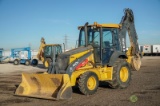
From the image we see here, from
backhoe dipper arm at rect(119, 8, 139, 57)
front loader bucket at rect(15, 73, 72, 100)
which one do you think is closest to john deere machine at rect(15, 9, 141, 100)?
front loader bucket at rect(15, 73, 72, 100)

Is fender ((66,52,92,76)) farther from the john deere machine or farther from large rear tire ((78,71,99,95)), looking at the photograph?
large rear tire ((78,71,99,95))

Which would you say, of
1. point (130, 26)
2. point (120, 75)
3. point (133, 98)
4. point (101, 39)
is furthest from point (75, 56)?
point (130, 26)

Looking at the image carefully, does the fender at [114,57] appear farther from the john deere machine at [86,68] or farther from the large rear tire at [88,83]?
the large rear tire at [88,83]

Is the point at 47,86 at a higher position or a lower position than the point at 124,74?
lower

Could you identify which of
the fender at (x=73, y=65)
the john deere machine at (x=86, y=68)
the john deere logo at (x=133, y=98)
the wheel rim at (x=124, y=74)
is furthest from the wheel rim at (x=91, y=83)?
the wheel rim at (x=124, y=74)

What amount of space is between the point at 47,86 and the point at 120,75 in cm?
343

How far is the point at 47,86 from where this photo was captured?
29.1ft

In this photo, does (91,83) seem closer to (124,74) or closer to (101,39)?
(101,39)

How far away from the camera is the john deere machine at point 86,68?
8.52 metres

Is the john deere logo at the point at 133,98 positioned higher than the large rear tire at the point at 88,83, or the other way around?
the large rear tire at the point at 88,83

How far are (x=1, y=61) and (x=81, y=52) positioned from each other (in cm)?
2990

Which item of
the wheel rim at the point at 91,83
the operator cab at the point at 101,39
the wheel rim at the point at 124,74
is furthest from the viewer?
the wheel rim at the point at 124,74

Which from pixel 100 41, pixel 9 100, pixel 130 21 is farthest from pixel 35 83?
pixel 130 21

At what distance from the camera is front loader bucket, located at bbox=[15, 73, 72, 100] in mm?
8016
